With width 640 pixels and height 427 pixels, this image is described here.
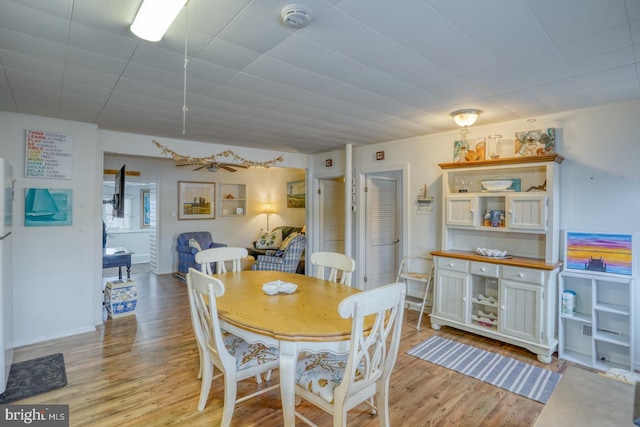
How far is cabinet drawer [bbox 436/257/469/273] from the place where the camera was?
359 centimetres

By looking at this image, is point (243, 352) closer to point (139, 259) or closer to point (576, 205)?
point (576, 205)

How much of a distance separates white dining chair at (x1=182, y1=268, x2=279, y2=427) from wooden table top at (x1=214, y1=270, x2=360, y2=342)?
12cm

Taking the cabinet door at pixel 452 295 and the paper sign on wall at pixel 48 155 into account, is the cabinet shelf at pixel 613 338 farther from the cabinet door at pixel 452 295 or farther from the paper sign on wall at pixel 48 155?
the paper sign on wall at pixel 48 155

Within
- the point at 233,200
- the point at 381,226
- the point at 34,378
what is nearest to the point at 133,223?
the point at 233,200

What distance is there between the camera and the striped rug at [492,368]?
259cm

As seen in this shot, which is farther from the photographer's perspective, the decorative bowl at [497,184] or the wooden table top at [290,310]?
the decorative bowl at [497,184]

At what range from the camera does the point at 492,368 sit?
114 inches

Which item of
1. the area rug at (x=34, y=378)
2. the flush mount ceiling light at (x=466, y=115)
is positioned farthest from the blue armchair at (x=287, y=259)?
the flush mount ceiling light at (x=466, y=115)

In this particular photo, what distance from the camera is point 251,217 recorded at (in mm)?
7984

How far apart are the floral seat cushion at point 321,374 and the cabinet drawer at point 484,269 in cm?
211

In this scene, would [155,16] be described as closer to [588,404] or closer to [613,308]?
[588,404]

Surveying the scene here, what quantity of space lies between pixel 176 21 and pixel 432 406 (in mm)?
2897

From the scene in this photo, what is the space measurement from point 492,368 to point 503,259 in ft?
3.47

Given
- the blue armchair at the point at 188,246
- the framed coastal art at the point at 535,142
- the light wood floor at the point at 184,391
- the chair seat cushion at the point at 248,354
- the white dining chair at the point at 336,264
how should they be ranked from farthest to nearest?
1. the blue armchair at the point at 188,246
2. the framed coastal art at the point at 535,142
3. the white dining chair at the point at 336,264
4. the light wood floor at the point at 184,391
5. the chair seat cushion at the point at 248,354
